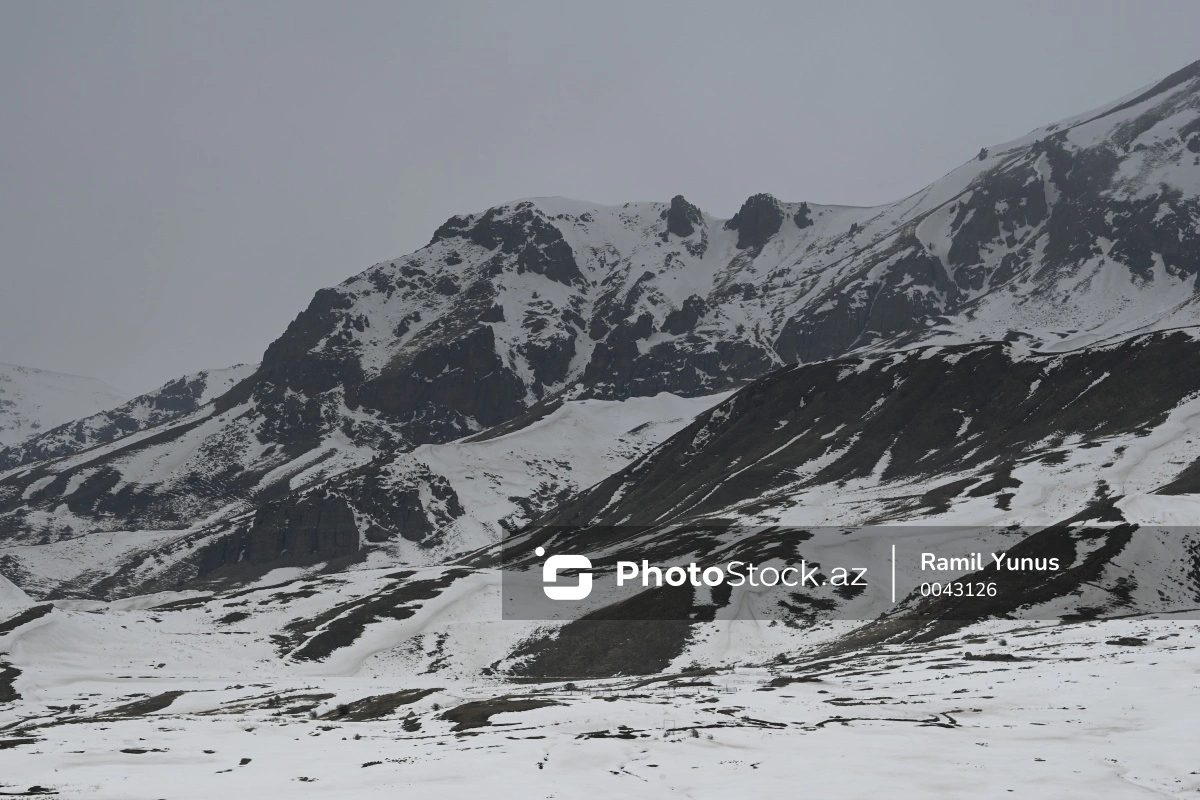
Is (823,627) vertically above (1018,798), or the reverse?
(1018,798)

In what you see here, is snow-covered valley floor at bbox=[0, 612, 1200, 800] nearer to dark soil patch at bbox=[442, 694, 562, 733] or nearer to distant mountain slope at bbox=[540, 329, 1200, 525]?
dark soil patch at bbox=[442, 694, 562, 733]

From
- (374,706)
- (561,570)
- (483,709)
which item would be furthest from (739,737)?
(561,570)

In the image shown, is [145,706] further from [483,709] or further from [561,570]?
[561,570]

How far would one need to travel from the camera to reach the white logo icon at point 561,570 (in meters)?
108

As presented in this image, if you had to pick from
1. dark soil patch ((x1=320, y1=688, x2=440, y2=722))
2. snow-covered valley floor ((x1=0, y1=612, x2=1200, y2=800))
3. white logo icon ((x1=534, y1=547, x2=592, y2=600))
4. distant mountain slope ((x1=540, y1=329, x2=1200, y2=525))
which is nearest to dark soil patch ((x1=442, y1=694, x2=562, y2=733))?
snow-covered valley floor ((x1=0, y1=612, x2=1200, y2=800))

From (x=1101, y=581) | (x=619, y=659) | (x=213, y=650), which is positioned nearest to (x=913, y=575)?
(x=1101, y=581)

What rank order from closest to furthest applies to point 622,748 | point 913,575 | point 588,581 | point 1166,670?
1. point 622,748
2. point 1166,670
3. point 913,575
4. point 588,581

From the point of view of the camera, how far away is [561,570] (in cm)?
12619

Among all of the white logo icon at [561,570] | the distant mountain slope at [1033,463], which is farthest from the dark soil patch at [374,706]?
the distant mountain slope at [1033,463]

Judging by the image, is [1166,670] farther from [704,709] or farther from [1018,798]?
[1018,798]

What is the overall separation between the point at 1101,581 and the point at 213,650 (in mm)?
A: 72136

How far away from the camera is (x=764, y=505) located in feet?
574

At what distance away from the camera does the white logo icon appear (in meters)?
108

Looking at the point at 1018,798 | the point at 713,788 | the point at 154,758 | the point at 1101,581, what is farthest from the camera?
the point at 1101,581
